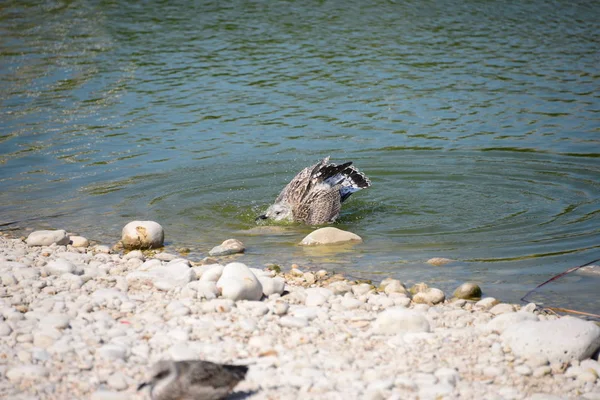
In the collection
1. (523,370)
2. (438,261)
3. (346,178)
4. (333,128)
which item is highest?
(346,178)

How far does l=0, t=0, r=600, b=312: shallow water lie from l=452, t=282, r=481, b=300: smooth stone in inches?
11.6

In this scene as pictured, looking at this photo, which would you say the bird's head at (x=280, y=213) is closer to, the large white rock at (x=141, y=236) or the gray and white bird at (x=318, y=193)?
the gray and white bird at (x=318, y=193)

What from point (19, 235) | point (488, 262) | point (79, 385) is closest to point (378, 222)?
point (488, 262)

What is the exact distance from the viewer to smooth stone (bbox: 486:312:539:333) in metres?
6.50

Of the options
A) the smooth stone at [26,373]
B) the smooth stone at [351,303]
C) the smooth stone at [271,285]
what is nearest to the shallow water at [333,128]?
the smooth stone at [351,303]

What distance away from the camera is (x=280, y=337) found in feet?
20.6

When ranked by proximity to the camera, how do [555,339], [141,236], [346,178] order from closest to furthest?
[555,339] → [141,236] → [346,178]

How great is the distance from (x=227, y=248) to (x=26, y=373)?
3.97 meters

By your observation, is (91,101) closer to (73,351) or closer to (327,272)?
(327,272)

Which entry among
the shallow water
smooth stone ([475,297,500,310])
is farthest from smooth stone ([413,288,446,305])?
the shallow water

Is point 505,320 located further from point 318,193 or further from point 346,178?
point 346,178

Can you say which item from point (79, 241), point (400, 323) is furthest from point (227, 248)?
point (400, 323)

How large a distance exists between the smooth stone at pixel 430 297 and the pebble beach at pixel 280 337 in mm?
13

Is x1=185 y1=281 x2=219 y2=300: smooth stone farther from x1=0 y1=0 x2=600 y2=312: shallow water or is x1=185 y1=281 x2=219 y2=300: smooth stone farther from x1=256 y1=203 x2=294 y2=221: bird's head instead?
x1=256 y1=203 x2=294 y2=221: bird's head
